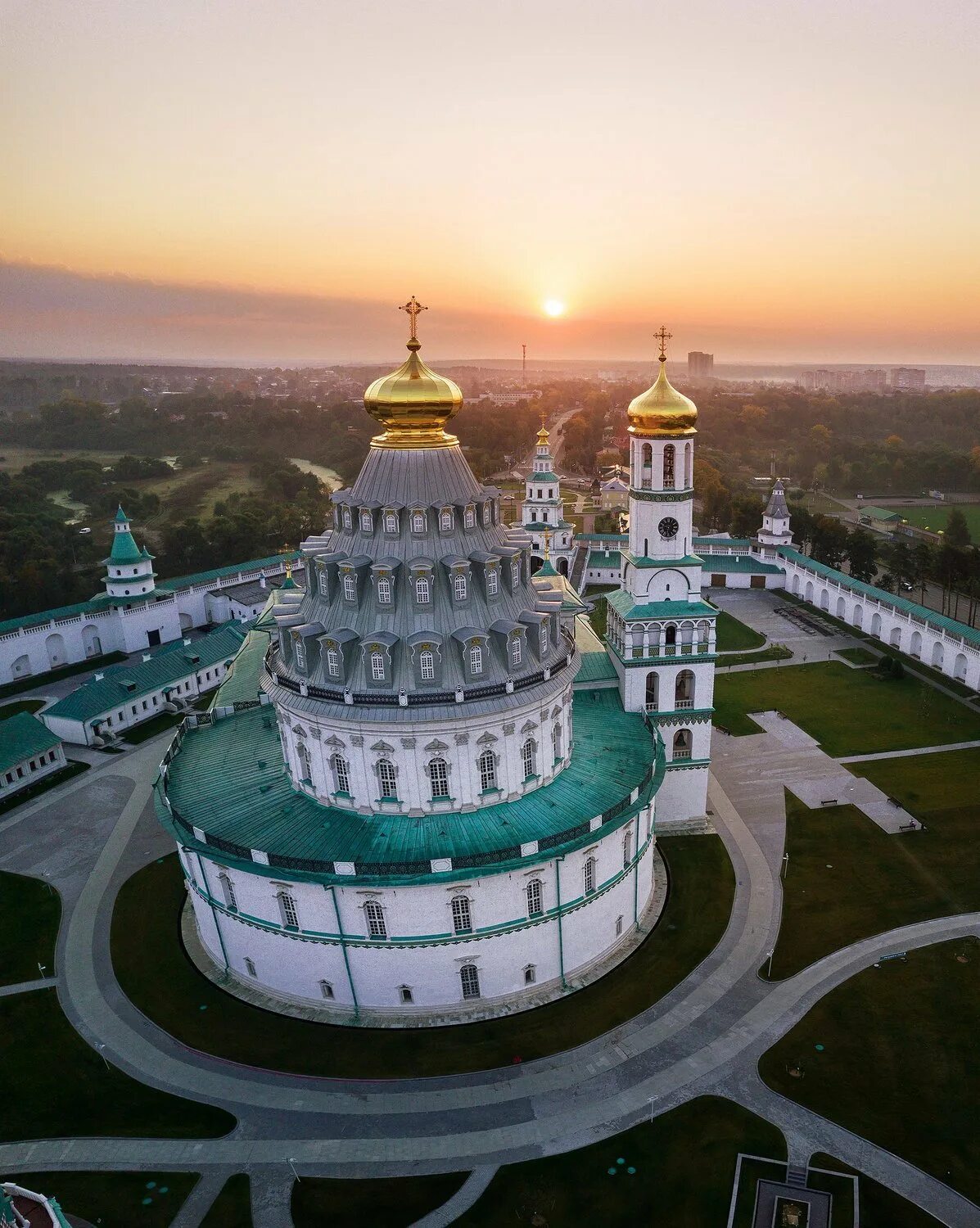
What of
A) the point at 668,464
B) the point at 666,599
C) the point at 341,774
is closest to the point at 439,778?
the point at 341,774

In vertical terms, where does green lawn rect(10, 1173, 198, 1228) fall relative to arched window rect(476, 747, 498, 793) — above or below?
below

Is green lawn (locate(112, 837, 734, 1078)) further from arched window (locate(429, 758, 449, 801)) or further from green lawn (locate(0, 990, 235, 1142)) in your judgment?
arched window (locate(429, 758, 449, 801))

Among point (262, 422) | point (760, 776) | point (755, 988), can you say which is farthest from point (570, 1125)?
point (262, 422)

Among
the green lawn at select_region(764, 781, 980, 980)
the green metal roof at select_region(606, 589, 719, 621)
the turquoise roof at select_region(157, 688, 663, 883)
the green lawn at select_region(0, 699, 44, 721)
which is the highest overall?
the green metal roof at select_region(606, 589, 719, 621)

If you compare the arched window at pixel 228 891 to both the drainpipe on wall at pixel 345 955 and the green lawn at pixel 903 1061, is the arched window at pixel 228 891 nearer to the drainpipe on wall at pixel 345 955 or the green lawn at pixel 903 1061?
the drainpipe on wall at pixel 345 955

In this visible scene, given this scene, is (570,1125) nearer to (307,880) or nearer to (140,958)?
(307,880)

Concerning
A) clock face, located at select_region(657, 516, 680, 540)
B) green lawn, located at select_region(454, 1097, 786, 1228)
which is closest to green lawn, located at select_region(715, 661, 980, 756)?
clock face, located at select_region(657, 516, 680, 540)

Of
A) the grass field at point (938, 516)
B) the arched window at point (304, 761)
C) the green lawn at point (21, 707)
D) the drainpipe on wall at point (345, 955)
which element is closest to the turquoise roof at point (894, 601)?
the grass field at point (938, 516)

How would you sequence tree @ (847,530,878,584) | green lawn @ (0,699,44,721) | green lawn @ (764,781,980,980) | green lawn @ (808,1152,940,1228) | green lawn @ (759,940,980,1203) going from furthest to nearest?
tree @ (847,530,878,584), green lawn @ (0,699,44,721), green lawn @ (764,781,980,980), green lawn @ (759,940,980,1203), green lawn @ (808,1152,940,1228)
